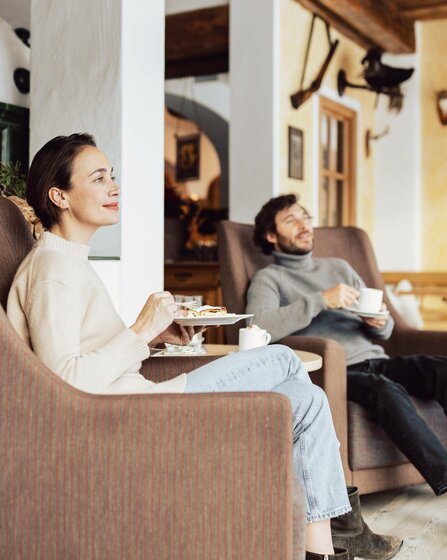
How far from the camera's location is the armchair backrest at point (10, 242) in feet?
5.96

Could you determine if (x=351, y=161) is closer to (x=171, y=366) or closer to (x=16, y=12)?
(x=16, y=12)

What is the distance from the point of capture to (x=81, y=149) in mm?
1859

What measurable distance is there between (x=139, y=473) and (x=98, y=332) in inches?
16.8

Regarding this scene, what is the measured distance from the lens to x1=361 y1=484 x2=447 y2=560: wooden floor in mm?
2293

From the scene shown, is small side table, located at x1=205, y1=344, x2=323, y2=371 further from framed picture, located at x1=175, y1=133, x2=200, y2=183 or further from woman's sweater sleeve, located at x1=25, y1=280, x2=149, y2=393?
framed picture, located at x1=175, y1=133, x2=200, y2=183

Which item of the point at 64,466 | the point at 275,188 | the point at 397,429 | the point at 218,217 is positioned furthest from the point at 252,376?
the point at 218,217

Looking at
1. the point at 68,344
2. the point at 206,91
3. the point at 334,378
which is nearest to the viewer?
the point at 68,344

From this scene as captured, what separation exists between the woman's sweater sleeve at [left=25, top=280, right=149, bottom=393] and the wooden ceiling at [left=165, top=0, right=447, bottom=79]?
3.66 meters

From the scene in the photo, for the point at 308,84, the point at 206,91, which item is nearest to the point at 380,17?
the point at 308,84

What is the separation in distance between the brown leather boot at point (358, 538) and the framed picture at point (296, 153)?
2.95m

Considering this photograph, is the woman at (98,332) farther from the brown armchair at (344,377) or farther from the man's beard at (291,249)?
the man's beard at (291,249)

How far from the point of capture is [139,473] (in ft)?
4.56

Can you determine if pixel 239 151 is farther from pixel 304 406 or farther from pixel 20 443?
pixel 20 443

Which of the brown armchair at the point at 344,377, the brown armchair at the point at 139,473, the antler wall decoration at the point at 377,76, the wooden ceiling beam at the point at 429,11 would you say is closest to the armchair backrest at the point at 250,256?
the brown armchair at the point at 344,377
